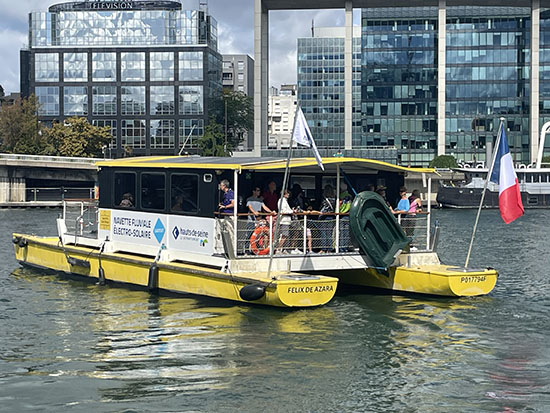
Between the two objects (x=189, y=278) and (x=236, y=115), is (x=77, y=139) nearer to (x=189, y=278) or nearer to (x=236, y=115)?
(x=236, y=115)

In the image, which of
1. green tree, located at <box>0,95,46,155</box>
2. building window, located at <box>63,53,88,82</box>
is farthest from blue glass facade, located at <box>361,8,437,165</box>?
green tree, located at <box>0,95,46,155</box>

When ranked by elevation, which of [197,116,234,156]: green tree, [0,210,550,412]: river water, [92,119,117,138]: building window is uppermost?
[92,119,117,138]: building window

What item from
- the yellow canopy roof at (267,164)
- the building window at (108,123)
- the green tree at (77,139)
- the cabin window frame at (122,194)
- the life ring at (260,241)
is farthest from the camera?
the building window at (108,123)

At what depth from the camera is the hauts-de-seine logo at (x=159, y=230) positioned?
20.3 m

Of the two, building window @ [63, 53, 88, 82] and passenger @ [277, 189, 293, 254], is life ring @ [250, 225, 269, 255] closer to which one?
passenger @ [277, 189, 293, 254]

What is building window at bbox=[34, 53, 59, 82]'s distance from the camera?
107m

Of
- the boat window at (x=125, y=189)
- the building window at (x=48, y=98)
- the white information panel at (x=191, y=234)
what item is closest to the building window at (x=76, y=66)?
the building window at (x=48, y=98)

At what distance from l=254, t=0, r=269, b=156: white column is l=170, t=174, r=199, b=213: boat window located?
77.3 metres

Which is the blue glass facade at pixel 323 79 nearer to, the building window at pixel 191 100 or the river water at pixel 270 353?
the building window at pixel 191 100

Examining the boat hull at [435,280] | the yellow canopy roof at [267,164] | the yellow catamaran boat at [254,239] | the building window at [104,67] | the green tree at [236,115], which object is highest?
the building window at [104,67]

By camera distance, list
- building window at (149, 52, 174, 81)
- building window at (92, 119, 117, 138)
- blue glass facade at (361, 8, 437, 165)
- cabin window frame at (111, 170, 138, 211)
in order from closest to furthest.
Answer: cabin window frame at (111, 170, 138, 211), building window at (149, 52, 174, 81), building window at (92, 119, 117, 138), blue glass facade at (361, 8, 437, 165)

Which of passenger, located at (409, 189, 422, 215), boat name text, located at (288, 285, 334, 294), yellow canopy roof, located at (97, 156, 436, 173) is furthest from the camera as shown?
passenger, located at (409, 189, 422, 215)

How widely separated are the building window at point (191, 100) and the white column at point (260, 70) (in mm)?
9937

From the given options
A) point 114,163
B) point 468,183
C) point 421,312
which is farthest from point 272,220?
point 468,183
